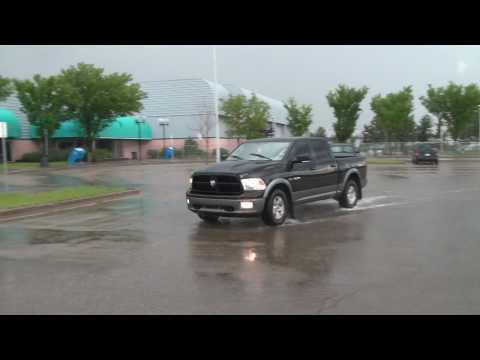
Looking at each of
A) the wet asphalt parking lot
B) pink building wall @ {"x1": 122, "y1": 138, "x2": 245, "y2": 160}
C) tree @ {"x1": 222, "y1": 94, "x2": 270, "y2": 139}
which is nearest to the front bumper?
the wet asphalt parking lot

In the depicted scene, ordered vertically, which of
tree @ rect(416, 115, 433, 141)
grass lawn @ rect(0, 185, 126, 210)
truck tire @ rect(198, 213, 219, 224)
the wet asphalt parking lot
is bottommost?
the wet asphalt parking lot

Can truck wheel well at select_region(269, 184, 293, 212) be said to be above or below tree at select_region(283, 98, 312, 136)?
below

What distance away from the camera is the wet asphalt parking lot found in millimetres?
5156

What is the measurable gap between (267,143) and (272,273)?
5.23m

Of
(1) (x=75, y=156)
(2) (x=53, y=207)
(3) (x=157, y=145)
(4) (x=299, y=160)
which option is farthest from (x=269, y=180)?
(3) (x=157, y=145)

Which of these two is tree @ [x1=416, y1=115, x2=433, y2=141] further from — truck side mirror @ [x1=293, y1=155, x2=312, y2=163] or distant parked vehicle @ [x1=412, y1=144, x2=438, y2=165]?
truck side mirror @ [x1=293, y1=155, x2=312, y2=163]

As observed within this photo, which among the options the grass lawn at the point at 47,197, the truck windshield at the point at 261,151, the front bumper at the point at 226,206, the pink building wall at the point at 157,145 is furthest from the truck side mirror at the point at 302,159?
the pink building wall at the point at 157,145

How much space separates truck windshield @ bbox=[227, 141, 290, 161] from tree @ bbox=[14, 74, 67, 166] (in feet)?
114

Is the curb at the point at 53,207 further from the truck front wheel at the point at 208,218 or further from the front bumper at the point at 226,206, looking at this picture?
the front bumper at the point at 226,206

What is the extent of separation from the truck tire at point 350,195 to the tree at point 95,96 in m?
35.2

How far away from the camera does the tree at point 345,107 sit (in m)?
43.8

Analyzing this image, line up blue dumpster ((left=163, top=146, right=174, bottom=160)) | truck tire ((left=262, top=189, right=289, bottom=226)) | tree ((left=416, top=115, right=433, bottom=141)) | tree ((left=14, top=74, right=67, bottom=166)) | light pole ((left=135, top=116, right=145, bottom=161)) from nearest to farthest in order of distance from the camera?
truck tire ((left=262, top=189, right=289, bottom=226)) → tree ((left=14, top=74, right=67, bottom=166)) → light pole ((left=135, top=116, right=145, bottom=161)) → blue dumpster ((left=163, top=146, right=174, bottom=160)) → tree ((left=416, top=115, right=433, bottom=141))

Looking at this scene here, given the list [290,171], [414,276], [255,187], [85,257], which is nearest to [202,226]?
[255,187]

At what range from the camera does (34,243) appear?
8797mm
